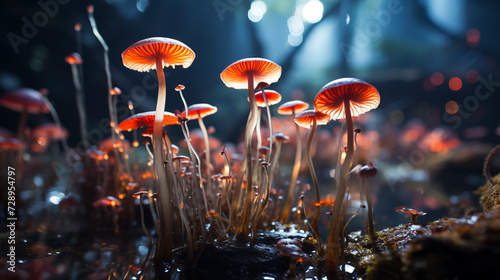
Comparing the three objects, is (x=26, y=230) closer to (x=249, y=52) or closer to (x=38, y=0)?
(x=38, y=0)

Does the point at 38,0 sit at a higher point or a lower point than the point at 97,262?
higher

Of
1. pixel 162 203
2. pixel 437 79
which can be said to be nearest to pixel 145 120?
pixel 162 203

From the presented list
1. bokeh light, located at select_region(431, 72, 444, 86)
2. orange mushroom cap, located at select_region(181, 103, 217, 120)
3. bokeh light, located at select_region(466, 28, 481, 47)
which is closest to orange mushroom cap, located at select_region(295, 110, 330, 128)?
orange mushroom cap, located at select_region(181, 103, 217, 120)

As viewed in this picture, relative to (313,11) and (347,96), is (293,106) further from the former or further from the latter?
(313,11)

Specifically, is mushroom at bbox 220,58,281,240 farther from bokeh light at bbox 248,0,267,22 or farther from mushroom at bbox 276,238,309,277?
bokeh light at bbox 248,0,267,22

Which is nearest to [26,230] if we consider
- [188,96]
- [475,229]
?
[475,229]
